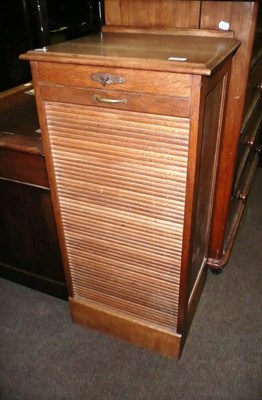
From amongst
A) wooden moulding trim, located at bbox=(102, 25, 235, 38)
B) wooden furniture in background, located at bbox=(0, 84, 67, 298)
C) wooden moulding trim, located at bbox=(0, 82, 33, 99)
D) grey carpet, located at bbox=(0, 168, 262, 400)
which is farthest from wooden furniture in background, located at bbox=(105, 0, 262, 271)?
wooden moulding trim, located at bbox=(0, 82, 33, 99)

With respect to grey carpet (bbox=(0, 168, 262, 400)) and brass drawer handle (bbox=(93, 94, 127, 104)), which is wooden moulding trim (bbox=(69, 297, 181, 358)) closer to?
grey carpet (bbox=(0, 168, 262, 400))

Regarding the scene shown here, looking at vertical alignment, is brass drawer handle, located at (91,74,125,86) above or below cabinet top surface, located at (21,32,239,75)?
below

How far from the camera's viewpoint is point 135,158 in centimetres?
121

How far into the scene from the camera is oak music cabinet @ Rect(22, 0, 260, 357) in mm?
1087

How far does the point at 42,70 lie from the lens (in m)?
1.18

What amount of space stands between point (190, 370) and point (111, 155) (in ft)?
3.25

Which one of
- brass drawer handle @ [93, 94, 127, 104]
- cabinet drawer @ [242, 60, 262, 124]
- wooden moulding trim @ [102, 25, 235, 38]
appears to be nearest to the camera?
brass drawer handle @ [93, 94, 127, 104]

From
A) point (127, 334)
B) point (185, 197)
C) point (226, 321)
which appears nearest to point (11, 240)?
point (127, 334)

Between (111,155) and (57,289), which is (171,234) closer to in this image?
(111,155)

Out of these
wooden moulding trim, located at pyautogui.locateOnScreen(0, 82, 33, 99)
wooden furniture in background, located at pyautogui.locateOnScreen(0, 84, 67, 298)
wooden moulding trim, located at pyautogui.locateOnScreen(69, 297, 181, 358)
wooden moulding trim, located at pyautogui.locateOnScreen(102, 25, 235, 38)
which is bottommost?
wooden moulding trim, located at pyautogui.locateOnScreen(69, 297, 181, 358)

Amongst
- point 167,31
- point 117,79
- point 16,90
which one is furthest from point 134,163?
point 16,90

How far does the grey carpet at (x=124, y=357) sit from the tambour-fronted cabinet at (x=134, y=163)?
10 centimetres

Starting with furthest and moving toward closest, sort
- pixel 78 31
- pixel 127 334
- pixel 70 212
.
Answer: pixel 78 31
pixel 127 334
pixel 70 212

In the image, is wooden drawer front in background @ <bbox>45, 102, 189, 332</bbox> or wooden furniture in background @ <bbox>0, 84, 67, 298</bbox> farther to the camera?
wooden furniture in background @ <bbox>0, 84, 67, 298</bbox>
